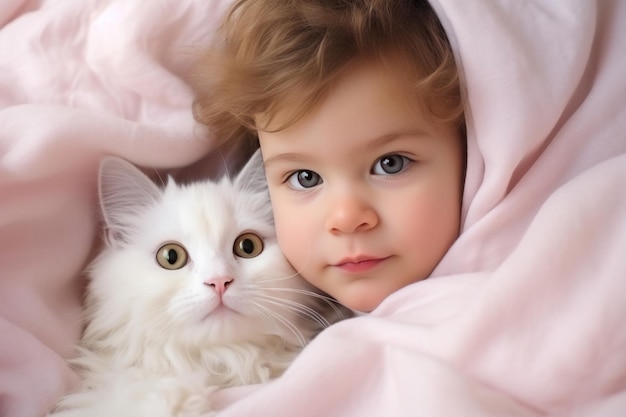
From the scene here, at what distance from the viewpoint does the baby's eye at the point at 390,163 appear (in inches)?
47.3

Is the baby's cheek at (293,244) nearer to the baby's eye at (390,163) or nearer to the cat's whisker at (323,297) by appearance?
the cat's whisker at (323,297)

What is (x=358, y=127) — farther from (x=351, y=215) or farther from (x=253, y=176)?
(x=253, y=176)

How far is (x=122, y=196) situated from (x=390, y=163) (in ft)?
1.94

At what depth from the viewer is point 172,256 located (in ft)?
4.21

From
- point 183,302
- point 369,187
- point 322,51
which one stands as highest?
point 322,51

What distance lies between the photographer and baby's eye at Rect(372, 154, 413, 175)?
1.20 m

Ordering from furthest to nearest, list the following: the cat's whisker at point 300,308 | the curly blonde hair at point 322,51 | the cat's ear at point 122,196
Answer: the cat's ear at point 122,196 < the cat's whisker at point 300,308 < the curly blonde hair at point 322,51

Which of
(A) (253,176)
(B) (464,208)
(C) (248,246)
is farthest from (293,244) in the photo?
(B) (464,208)

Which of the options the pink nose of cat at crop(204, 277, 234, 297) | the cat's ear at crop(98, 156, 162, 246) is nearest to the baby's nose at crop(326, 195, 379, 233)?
the pink nose of cat at crop(204, 277, 234, 297)

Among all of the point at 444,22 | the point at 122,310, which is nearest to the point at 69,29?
the point at 122,310

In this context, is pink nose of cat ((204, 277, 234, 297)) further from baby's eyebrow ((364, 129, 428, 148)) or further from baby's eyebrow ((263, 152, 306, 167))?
baby's eyebrow ((364, 129, 428, 148))

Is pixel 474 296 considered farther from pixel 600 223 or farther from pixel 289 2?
pixel 289 2

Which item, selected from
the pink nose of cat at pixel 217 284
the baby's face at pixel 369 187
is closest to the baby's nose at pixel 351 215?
the baby's face at pixel 369 187

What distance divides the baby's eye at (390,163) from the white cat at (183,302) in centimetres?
27
